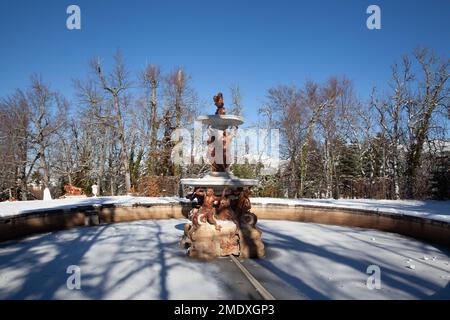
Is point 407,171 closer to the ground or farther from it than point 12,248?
farther from it

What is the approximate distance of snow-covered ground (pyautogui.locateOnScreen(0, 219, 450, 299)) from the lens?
4.05 meters

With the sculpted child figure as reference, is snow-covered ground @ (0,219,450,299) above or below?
below

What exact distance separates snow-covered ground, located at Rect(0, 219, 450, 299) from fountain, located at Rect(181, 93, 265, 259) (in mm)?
310

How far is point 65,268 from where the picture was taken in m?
5.13

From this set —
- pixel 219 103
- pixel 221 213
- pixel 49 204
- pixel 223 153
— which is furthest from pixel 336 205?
pixel 49 204

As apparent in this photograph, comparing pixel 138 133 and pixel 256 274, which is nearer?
pixel 256 274

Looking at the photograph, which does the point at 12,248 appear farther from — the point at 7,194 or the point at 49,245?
the point at 7,194

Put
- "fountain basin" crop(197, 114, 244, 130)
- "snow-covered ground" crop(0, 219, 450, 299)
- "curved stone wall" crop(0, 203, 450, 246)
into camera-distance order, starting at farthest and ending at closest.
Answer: "curved stone wall" crop(0, 203, 450, 246), "fountain basin" crop(197, 114, 244, 130), "snow-covered ground" crop(0, 219, 450, 299)

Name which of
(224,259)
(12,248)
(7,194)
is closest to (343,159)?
(224,259)

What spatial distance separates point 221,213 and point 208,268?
1405mm

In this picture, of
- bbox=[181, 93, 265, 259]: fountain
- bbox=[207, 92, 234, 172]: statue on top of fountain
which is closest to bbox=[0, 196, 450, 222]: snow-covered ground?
bbox=[181, 93, 265, 259]: fountain

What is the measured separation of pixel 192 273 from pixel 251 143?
79.8ft

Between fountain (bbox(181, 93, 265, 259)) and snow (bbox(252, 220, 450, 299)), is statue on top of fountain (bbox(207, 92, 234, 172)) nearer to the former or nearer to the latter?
fountain (bbox(181, 93, 265, 259))

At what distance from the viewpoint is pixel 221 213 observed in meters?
6.34
